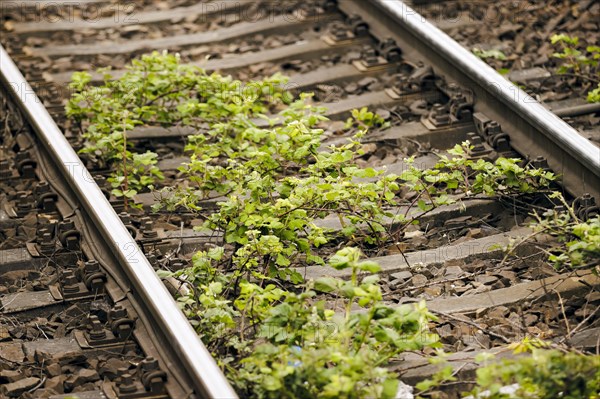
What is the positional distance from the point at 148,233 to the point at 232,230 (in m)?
0.48

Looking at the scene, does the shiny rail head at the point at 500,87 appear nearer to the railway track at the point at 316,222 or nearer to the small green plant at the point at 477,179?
the railway track at the point at 316,222

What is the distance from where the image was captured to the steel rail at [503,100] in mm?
5762

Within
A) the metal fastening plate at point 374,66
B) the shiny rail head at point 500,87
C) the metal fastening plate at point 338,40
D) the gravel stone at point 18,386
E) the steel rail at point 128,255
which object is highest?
the shiny rail head at point 500,87

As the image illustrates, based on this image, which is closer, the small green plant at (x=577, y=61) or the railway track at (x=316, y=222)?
the railway track at (x=316, y=222)

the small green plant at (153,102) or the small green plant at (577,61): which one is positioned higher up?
the small green plant at (577,61)

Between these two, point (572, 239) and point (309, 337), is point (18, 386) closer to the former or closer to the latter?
point (309, 337)

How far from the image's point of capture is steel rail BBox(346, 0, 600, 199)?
576 centimetres

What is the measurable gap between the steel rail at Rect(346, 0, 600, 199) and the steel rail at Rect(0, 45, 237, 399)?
2158 millimetres

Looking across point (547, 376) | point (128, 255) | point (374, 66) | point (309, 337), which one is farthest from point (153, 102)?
point (547, 376)

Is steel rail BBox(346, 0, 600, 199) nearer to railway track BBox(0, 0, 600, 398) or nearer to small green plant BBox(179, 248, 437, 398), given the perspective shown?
railway track BBox(0, 0, 600, 398)

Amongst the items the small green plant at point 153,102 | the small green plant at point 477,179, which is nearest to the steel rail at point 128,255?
the small green plant at point 153,102

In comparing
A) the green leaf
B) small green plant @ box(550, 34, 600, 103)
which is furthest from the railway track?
small green plant @ box(550, 34, 600, 103)

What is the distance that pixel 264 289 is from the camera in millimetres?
4934

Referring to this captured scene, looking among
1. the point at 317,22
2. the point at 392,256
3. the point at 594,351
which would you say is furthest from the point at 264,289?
the point at 317,22
